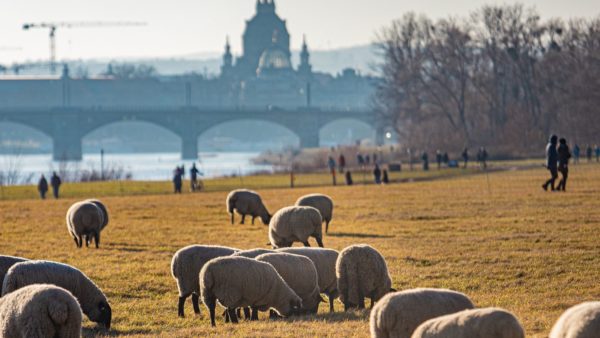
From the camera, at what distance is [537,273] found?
23.5 m

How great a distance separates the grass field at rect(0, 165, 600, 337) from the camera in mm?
19641

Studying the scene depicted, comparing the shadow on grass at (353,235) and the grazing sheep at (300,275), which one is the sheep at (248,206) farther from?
the grazing sheep at (300,275)

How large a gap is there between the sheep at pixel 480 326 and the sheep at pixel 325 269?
753cm

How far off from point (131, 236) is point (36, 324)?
65.6 feet

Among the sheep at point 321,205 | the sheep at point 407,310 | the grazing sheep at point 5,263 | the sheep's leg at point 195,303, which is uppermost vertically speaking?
the sheep at point 321,205

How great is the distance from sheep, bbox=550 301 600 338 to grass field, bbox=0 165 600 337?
13.2ft

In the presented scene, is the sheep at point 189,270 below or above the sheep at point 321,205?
below

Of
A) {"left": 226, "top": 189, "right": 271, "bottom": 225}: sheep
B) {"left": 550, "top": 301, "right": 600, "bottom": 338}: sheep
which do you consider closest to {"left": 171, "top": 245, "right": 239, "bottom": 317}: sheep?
{"left": 550, "top": 301, "right": 600, "bottom": 338}: sheep

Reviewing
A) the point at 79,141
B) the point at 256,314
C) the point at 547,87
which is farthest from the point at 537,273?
the point at 79,141

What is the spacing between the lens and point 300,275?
65.4 ft

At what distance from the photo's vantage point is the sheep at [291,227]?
27734 millimetres

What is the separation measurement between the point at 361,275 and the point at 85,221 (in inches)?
509

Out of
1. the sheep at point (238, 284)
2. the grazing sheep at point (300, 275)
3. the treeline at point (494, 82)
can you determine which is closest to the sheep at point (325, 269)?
the grazing sheep at point (300, 275)

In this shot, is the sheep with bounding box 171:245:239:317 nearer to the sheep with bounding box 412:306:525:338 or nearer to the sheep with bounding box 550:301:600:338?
the sheep with bounding box 412:306:525:338
